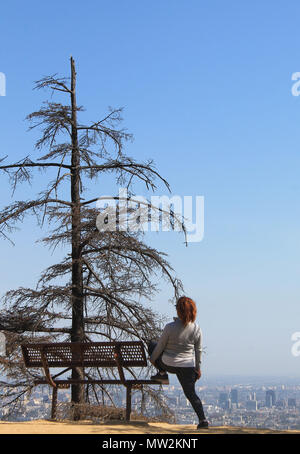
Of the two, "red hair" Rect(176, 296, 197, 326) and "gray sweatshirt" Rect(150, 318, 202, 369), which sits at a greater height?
"red hair" Rect(176, 296, 197, 326)

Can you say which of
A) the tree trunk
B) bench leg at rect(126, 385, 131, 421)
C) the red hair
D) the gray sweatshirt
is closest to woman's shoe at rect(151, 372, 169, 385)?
the gray sweatshirt

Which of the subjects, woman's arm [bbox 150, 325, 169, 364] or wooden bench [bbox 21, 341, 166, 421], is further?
wooden bench [bbox 21, 341, 166, 421]

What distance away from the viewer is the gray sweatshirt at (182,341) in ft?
30.9

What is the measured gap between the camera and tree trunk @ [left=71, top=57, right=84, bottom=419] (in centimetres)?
1559


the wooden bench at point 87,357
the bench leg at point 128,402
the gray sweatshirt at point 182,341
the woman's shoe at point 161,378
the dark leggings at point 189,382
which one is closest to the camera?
the dark leggings at point 189,382

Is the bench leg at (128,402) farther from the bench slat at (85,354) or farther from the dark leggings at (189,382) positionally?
the dark leggings at (189,382)

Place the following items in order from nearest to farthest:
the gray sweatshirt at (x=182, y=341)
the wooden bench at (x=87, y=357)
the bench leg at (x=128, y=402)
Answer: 1. the gray sweatshirt at (x=182, y=341)
2. the bench leg at (x=128, y=402)
3. the wooden bench at (x=87, y=357)

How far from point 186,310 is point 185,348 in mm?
566

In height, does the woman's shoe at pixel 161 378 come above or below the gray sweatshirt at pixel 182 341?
below

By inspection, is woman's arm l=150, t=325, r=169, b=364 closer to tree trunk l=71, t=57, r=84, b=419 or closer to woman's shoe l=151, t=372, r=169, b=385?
woman's shoe l=151, t=372, r=169, b=385

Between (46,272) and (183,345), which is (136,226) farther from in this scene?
(183,345)

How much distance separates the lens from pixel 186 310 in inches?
367

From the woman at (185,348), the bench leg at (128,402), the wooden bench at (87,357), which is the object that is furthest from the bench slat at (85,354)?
the woman at (185,348)
